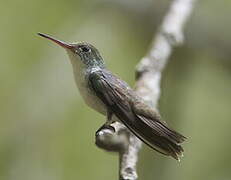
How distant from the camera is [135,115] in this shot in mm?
3461

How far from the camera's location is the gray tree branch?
2.90m

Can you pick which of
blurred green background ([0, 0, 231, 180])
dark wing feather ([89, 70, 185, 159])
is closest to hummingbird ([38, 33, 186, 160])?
dark wing feather ([89, 70, 185, 159])

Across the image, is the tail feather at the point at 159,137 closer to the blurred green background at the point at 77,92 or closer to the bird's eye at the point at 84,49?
the bird's eye at the point at 84,49

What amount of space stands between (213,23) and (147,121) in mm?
2924

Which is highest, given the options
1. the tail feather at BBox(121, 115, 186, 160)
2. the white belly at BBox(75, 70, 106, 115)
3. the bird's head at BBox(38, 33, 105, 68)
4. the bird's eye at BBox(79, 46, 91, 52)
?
the bird's eye at BBox(79, 46, 91, 52)

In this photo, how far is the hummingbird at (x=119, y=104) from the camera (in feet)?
10.9

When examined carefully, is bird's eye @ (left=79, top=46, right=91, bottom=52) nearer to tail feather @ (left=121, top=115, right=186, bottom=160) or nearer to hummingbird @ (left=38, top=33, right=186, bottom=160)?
hummingbird @ (left=38, top=33, right=186, bottom=160)

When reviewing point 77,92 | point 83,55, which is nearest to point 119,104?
point 83,55

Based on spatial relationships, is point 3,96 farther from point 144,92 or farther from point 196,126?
point 196,126

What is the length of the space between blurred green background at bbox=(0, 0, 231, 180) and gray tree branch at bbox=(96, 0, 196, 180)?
664 mm

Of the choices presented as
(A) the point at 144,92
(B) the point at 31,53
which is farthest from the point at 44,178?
(B) the point at 31,53

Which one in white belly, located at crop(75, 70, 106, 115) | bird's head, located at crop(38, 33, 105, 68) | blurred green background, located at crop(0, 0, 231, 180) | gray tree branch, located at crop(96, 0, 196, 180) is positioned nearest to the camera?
gray tree branch, located at crop(96, 0, 196, 180)

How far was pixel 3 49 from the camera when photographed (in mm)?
5375

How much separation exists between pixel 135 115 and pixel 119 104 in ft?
0.39
